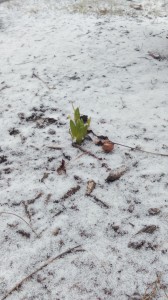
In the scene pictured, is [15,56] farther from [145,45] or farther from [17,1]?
[17,1]

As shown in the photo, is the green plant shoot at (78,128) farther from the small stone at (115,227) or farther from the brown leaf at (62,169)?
the small stone at (115,227)

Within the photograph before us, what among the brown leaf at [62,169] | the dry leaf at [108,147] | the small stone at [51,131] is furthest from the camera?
the small stone at [51,131]

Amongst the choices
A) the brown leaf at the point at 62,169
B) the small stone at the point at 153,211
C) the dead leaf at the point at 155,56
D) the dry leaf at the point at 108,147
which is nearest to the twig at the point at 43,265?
the small stone at the point at 153,211

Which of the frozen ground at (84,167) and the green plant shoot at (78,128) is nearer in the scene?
the frozen ground at (84,167)

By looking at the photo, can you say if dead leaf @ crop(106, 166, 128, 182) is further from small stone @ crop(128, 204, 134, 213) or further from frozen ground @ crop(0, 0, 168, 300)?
small stone @ crop(128, 204, 134, 213)

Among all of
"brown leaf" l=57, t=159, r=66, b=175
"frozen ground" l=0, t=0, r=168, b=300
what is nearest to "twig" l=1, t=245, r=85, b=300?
"frozen ground" l=0, t=0, r=168, b=300

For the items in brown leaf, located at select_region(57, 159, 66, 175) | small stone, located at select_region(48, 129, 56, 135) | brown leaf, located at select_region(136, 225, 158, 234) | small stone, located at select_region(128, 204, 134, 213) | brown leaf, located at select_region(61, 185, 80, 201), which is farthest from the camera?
small stone, located at select_region(48, 129, 56, 135)

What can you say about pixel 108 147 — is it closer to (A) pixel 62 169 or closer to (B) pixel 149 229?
(A) pixel 62 169
